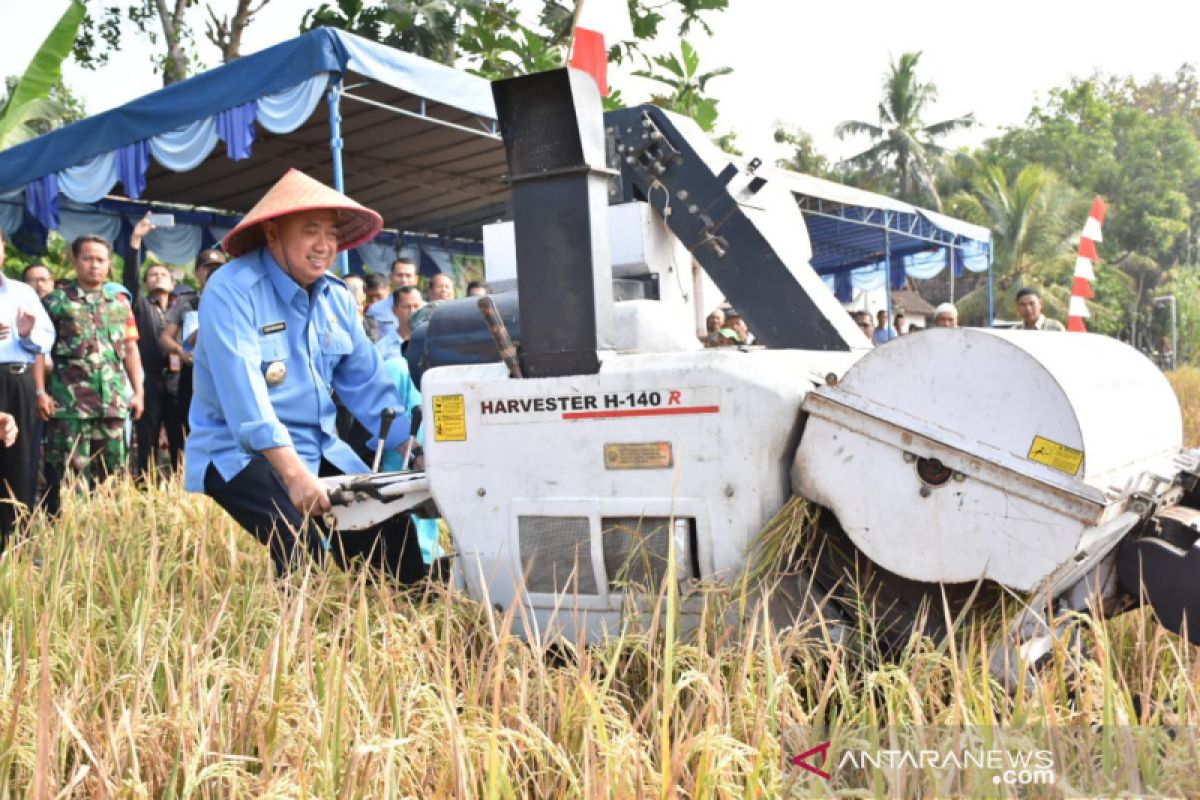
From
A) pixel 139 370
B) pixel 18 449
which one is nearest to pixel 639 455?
pixel 18 449

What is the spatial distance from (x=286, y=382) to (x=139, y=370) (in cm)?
333

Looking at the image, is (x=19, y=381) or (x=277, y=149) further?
(x=277, y=149)

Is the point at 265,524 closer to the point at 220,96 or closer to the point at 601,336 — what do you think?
the point at 601,336

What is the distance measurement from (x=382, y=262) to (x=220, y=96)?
31.1 feet

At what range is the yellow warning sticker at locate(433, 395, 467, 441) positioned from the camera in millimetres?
3076

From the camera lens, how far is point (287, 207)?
10.5 ft

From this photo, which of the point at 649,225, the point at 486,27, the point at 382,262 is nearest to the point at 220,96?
the point at 649,225

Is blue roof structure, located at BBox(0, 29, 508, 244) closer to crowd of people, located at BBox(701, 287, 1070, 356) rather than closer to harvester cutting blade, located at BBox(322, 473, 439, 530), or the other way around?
harvester cutting blade, located at BBox(322, 473, 439, 530)

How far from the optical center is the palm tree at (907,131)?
132 ft

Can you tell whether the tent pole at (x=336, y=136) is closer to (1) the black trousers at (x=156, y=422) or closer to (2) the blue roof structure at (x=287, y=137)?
(2) the blue roof structure at (x=287, y=137)

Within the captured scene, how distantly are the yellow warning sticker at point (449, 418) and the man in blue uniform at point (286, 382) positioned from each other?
38 centimetres

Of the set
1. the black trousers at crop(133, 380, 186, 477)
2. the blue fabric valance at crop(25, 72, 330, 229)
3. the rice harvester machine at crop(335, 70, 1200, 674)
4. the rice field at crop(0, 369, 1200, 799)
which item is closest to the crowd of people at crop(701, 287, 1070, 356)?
the rice harvester machine at crop(335, 70, 1200, 674)

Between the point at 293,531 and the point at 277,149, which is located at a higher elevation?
the point at 277,149

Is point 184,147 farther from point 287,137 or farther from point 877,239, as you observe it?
point 877,239
